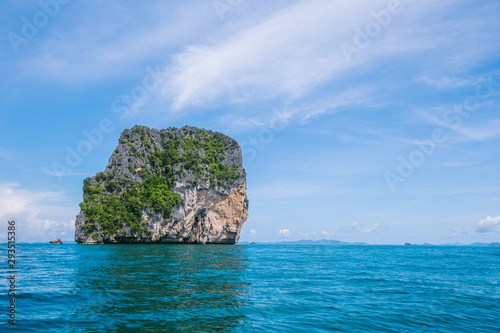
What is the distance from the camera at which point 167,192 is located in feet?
310

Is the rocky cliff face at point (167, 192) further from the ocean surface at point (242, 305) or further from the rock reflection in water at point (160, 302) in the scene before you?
the rock reflection in water at point (160, 302)

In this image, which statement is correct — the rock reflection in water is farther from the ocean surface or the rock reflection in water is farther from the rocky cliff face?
the rocky cliff face

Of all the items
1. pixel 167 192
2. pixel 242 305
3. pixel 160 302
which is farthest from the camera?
pixel 167 192

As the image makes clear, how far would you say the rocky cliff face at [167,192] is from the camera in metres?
84.0

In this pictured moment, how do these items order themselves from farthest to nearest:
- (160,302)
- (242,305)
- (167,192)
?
1. (167,192)
2. (242,305)
3. (160,302)

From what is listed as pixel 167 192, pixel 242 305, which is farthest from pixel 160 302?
pixel 167 192

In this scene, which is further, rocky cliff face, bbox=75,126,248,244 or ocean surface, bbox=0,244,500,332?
rocky cliff face, bbox=75,126,248,244

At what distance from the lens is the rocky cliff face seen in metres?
84.0

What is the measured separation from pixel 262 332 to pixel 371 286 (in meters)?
12.3

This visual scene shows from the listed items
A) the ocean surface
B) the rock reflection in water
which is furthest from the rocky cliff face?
the rock reflection in water

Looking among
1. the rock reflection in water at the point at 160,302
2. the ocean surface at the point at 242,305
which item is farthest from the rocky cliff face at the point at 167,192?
the rock reflection in water at the point at 160,302

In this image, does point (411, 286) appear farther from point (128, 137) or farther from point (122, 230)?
point (128, 137)

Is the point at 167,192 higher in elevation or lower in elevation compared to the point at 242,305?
higher

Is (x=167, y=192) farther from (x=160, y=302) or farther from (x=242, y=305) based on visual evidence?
(x=242, y=305)
